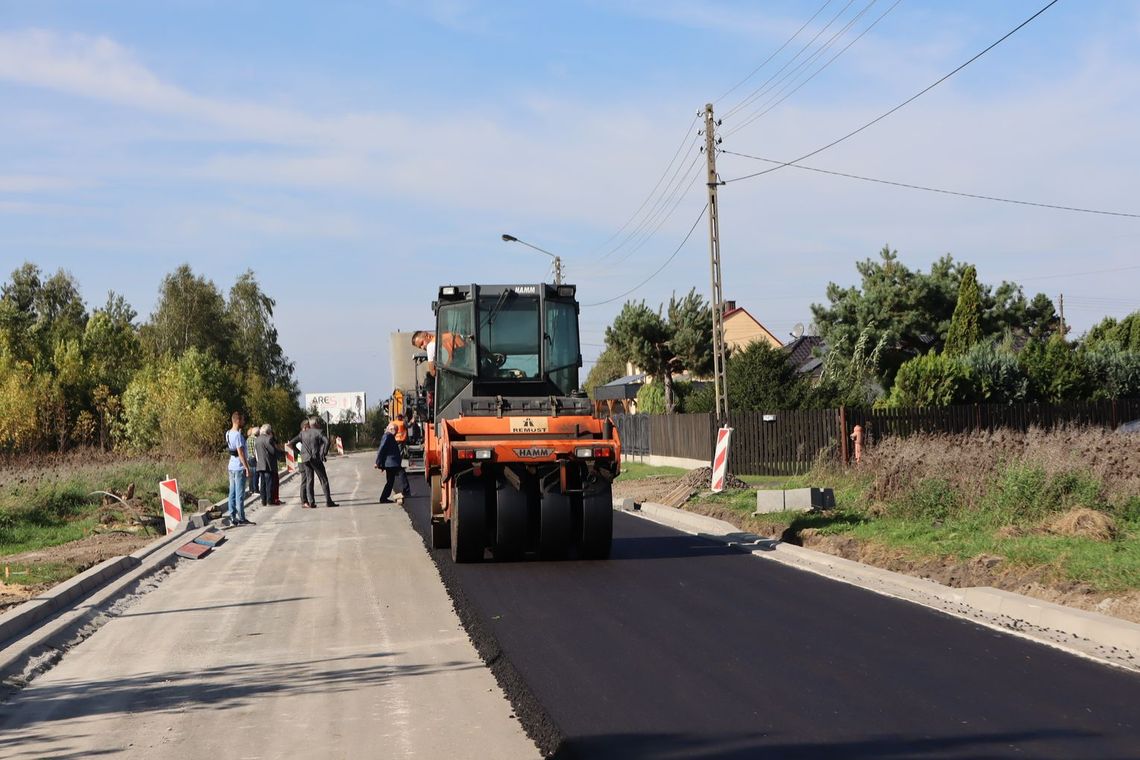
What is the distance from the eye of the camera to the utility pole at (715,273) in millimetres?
26125

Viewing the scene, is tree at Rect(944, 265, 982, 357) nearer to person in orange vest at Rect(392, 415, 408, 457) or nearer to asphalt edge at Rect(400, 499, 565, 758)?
person in orange vest at Rect(392, 415, 408, 457)

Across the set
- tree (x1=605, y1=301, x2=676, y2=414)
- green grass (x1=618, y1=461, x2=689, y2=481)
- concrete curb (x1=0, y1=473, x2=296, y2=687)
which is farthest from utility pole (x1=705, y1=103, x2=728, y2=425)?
tree (x1=605, y1=301, x2=676, y2=414)

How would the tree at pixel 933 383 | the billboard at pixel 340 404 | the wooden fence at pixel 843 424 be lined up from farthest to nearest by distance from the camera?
the billboard at pixel 340 404
the tree at pixel 933 383
the wooden fence at pixel 843 424

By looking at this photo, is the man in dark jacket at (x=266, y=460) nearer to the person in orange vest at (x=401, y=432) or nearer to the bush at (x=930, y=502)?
the person in orange vest at (x=401, y=432)

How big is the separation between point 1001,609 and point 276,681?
19.3 feet

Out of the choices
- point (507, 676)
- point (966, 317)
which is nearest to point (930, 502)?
point (507, 676)

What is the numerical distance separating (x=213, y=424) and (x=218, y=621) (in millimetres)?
38104

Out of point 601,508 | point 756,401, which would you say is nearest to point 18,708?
point 601,508

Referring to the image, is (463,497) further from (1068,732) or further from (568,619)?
(1068,732)

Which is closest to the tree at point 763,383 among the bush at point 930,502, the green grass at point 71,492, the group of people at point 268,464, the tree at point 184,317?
the group of people at point 268,464

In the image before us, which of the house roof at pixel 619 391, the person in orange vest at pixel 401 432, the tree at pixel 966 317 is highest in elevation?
the tree at pixel 966 317

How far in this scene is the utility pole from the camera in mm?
26125

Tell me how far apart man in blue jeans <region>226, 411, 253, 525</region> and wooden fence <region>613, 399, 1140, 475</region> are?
11.9 m

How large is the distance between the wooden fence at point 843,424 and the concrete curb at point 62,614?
16.8 metres
